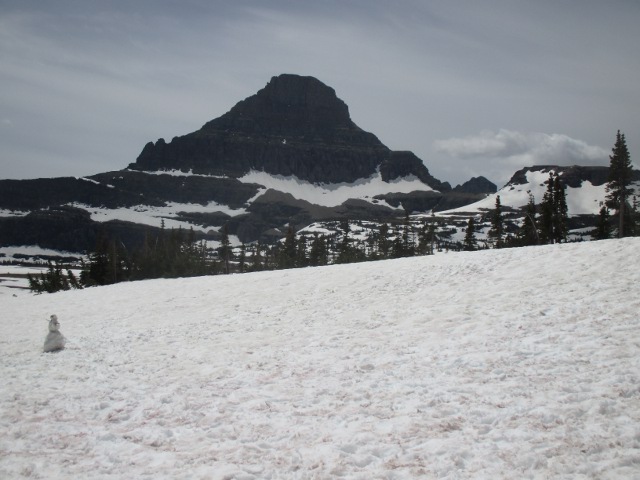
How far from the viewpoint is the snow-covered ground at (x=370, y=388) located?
7.50 metres

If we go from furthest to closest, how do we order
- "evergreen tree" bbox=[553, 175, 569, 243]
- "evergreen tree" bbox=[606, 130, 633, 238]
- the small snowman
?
"evergreen tree" bbox=[553, 175, 569, 243]
"evergreen tree" bbox=[606, 130, 633, 238]
the small snowman

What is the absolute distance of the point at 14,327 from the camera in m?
27.9

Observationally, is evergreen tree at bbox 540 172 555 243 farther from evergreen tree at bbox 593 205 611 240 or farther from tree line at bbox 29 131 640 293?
evergreen tree at bbox 593 205 611 240

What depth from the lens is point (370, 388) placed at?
1078 centimetres

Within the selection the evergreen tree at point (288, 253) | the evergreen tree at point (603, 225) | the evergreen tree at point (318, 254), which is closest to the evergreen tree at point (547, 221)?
the evergreen tree at point (603, 225)

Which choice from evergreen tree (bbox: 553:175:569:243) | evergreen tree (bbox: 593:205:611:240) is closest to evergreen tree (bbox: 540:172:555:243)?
evergreen tree (bbox: 553:175:569:243)

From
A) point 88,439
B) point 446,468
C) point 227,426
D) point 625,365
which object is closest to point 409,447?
point 446,468

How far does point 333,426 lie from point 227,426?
2222mm

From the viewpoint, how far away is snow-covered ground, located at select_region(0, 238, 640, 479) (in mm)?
7504

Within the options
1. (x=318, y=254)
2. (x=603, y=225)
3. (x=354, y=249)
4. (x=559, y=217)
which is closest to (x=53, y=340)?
(x=559, y=217)

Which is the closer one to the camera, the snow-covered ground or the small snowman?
the snow-covered ground

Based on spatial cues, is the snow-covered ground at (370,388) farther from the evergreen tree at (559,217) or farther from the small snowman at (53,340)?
the evergreen tree at (559,217)

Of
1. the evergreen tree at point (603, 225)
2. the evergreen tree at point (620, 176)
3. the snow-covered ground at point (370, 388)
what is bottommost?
the snow-covered ground at point (370, 388)

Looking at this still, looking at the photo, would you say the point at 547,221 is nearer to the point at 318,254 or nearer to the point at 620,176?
the point at 620,176
